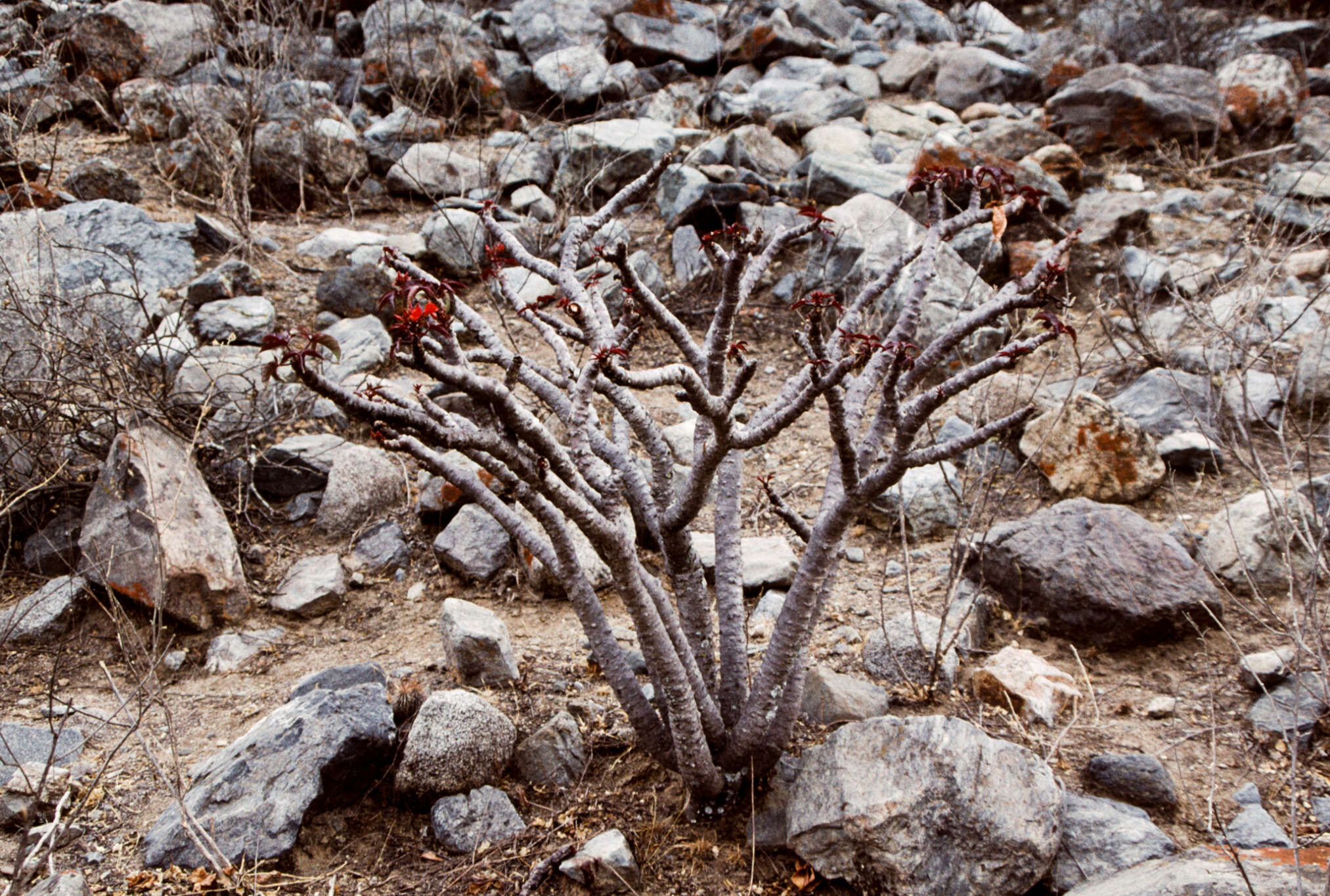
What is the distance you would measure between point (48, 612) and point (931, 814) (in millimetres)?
3008

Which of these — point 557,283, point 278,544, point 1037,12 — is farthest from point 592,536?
point 1037,12

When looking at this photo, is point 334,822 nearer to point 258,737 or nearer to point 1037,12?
point 258,737

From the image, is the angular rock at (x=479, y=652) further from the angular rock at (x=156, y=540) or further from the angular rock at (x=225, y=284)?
the angular rock at (x=225, y=284)

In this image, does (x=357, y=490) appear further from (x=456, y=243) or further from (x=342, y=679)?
(x=456, y=243)

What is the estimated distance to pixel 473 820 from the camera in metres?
2.21

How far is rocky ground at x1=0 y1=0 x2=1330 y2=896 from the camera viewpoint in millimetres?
2111

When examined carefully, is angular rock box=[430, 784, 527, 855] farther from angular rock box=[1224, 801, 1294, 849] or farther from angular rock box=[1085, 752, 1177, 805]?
angular rock box=[1224, 801, 1294, 849]

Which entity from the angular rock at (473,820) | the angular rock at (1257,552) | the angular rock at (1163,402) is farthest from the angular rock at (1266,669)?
the angular rock at (473,820)

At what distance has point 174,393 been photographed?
3.67 metres

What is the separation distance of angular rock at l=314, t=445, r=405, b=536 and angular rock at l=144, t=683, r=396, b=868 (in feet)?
4.67

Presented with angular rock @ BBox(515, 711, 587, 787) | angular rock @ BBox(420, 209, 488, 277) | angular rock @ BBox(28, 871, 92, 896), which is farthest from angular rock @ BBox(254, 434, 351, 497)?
angular rock @ BBox(28, 871, 92, 896)

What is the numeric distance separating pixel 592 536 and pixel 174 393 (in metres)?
2.73

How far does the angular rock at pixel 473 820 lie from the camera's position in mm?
2182

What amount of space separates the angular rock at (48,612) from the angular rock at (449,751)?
64.1 inches
